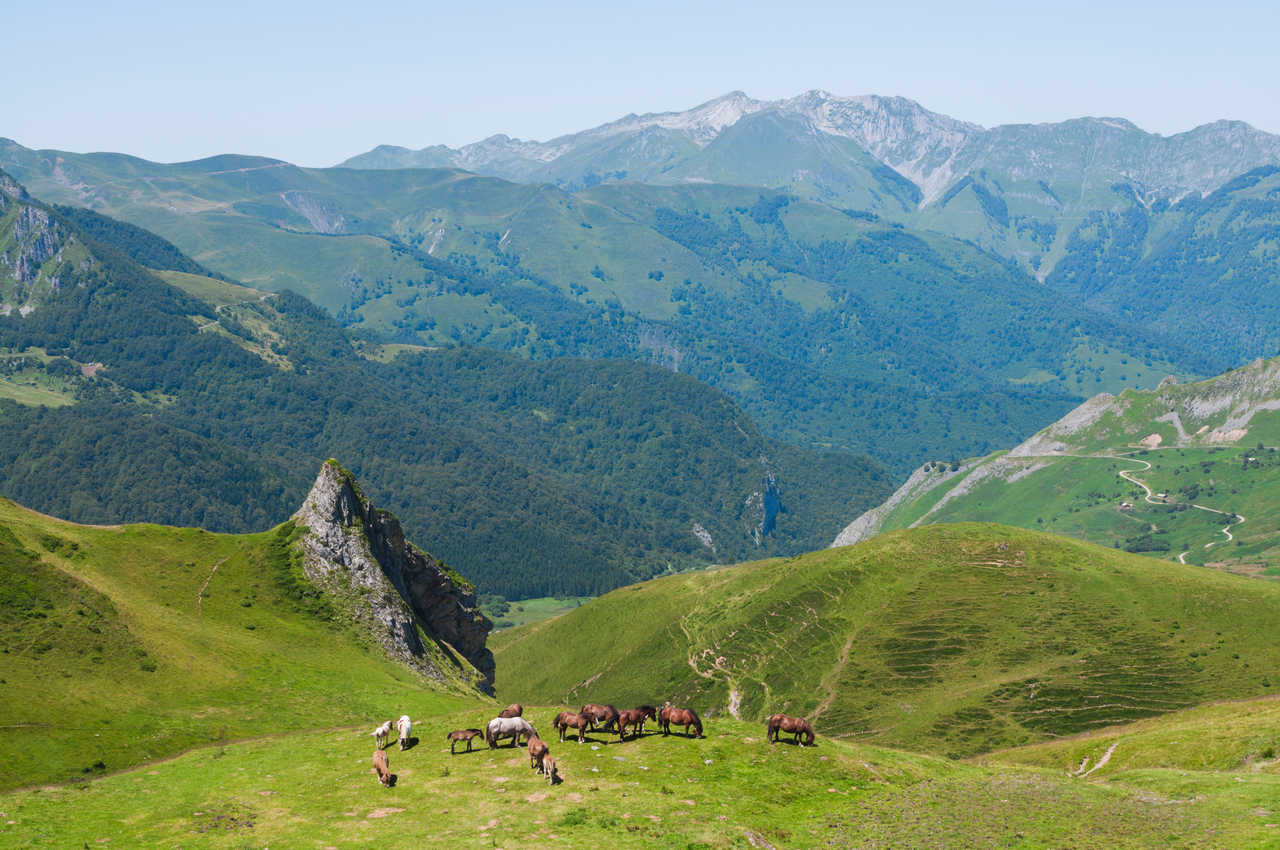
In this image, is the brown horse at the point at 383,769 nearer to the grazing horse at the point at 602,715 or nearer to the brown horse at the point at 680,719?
→ the grazing horse at the point at 602,715

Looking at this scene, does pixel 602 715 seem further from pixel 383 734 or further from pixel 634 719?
pixel 383 734

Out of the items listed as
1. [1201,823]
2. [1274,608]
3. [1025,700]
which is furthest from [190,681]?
[1274,608]

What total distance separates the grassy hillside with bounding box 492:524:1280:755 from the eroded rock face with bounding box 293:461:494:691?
51162 mm

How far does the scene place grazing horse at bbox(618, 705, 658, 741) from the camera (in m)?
67.4

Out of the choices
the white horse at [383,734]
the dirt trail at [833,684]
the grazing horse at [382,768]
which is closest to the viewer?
the grazing horse at [382,768]

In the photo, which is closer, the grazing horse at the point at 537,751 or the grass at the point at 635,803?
the grass at the point at 635,803

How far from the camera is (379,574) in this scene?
412 ft

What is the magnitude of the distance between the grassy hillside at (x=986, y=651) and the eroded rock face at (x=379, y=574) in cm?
5116

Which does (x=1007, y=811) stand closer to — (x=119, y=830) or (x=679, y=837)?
(x=679, y=837)

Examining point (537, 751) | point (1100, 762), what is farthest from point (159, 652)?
point (1100, 762)

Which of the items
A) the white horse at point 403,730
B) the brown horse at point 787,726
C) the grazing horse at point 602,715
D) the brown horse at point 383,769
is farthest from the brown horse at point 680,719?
the brown horse at point 383,769

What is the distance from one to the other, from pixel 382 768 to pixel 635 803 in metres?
14.9

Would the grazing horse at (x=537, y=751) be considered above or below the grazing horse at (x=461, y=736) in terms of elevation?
above

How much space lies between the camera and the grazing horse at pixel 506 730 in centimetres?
6594
